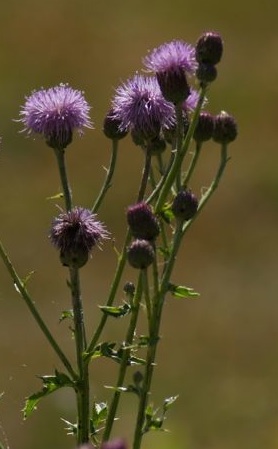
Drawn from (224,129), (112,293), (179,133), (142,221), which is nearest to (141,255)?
(142,221)

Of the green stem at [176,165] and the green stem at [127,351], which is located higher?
the green stem at [176,165]

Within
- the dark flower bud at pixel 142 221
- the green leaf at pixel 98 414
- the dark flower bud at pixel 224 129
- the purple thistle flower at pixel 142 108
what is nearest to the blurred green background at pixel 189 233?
the dark flower bud at pixel 224 129

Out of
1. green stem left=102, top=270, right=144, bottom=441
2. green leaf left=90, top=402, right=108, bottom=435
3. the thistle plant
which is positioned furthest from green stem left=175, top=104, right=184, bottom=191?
green leaf left=90, top=402, right=108, bottom=435

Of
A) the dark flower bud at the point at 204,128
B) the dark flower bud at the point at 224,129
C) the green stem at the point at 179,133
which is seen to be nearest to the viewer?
the green stem at the point at 179,133

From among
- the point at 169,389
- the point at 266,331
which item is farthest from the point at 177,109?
the point at 266,331

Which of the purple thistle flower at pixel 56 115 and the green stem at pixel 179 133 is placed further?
the purple thistle flower at pixel 56 115

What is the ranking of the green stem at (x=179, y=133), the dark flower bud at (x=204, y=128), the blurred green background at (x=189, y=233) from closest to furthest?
the green stem at (x=179, y=133)
the dark flower bud at (x=204, y=128)
the blurred green background at (x=189, y=233)

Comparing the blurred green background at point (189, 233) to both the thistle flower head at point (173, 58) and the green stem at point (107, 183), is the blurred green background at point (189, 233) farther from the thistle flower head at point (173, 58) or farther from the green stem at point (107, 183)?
the thistle flower head at point (173, 58)
